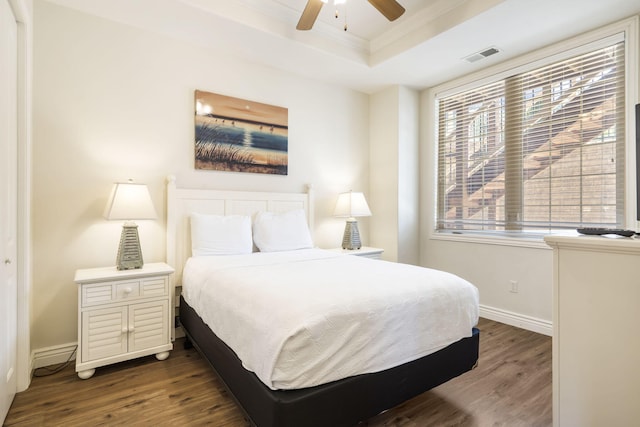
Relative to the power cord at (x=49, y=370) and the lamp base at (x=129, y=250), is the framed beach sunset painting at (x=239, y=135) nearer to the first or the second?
the lamp base at (x=129, y=250)

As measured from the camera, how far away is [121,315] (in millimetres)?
2295

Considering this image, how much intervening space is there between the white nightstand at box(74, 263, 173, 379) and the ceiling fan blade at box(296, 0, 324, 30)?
6.94 ft

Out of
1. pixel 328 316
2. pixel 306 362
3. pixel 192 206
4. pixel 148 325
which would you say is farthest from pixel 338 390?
pixel 192 206

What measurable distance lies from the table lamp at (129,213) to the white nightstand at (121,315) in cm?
9

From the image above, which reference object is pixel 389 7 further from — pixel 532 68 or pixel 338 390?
pixel 338 390

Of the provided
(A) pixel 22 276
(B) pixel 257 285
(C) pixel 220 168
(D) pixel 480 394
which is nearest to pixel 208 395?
(B) pixel 257 285

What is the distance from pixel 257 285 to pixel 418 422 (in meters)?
1.14

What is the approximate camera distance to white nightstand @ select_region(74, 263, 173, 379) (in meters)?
2.18

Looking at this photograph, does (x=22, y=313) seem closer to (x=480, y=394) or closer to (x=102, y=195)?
(x=102, y=195)

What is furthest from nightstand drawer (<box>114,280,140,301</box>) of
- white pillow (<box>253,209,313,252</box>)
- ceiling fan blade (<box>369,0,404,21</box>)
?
ceiling fan blade (<box>369,0,404,21</box>)

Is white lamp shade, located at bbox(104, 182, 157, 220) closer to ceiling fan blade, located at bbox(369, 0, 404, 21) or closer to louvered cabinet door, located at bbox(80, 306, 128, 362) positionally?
louvered cabinet door, located at bbox(80, 306, 128, 362)

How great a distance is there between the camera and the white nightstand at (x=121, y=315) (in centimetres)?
218

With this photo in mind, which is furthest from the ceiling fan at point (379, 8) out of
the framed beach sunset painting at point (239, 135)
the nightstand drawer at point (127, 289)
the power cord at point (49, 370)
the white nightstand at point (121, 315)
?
the power cord at point (49, 370)

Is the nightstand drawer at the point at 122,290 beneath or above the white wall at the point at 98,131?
beneath
